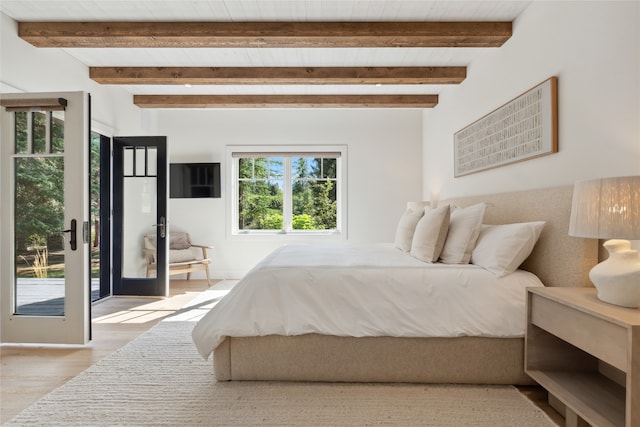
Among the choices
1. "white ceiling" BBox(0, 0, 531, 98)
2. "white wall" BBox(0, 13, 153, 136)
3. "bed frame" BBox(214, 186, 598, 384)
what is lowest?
"bed frame" BBox(214, 186, 598, 384)

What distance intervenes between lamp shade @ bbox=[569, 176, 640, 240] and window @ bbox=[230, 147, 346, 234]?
4002 mm

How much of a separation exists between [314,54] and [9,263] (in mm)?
3194

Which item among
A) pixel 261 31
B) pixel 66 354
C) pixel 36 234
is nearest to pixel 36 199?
pixel 36 234

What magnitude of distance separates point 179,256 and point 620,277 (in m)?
4.60

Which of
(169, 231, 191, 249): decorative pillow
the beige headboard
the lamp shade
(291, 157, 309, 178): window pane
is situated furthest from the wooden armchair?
the lamp shade

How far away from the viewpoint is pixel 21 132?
2.76m

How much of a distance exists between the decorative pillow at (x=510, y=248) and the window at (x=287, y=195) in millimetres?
3320

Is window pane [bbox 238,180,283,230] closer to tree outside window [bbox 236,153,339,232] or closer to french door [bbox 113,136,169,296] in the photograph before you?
tree outside window [bbox 236,153,339,232]

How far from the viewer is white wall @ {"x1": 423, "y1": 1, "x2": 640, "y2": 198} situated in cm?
174

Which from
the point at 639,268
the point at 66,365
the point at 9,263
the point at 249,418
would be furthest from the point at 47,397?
the point at 639,268

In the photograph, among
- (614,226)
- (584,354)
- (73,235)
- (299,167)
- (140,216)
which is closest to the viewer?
(614,226)

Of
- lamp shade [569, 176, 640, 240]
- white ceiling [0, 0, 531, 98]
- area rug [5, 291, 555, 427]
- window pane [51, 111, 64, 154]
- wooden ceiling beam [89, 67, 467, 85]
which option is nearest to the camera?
lamp shade [569, 176, 640, 240]

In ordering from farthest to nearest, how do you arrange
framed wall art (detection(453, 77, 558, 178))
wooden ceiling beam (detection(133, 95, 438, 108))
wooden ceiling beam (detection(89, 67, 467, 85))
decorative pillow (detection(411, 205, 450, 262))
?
wooden ceiling beam (detection(133, 95, 438, 108)), wooden ceiling beam (detection(89, 67, 467, 85)), decorative pillow (detection(411, 205, 450, 262)), framed wall art (detection(453, 77, 558, 178))

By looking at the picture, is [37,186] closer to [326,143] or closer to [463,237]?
[463,237]
